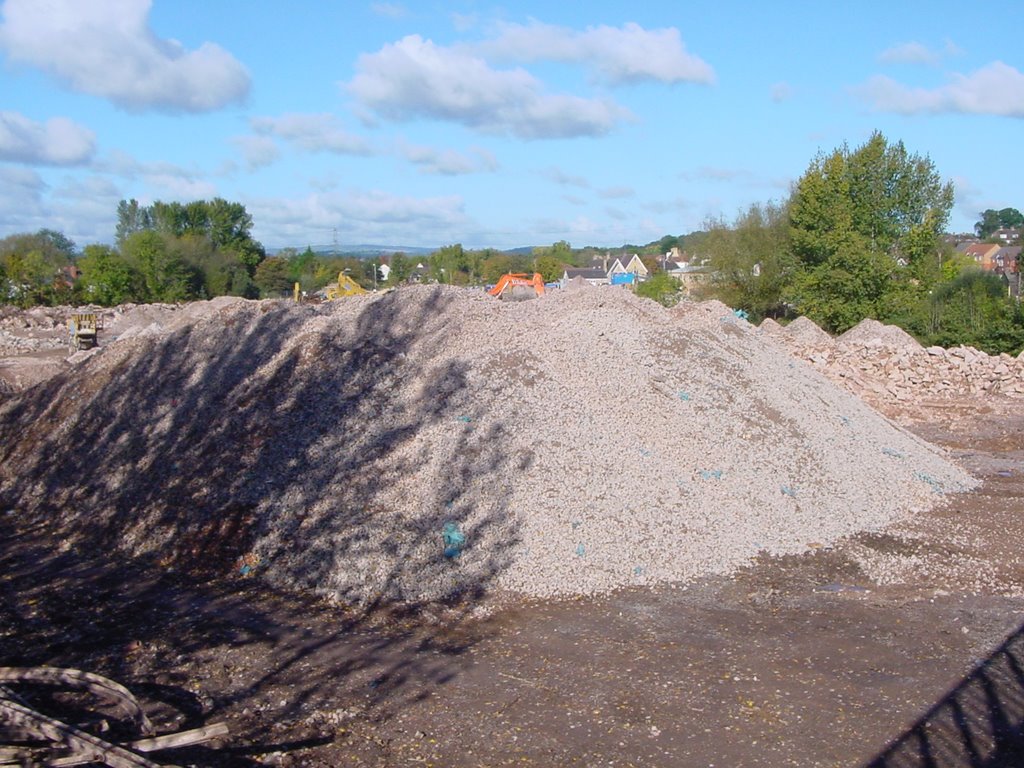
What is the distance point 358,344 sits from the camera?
10.1 meters

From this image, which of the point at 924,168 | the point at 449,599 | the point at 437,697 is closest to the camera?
the point at 437,697

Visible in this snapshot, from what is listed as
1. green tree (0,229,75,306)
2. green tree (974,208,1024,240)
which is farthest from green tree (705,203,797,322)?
green tree (974,208,1024,240)

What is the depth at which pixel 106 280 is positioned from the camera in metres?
57.3

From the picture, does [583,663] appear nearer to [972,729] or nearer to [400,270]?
[972,729]

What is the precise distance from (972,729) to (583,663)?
7.26 ft

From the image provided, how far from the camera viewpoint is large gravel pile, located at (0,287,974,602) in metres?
7.53

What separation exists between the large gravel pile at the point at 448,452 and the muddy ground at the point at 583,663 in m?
0.43

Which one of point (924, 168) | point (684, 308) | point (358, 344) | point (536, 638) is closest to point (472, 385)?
point (358, 344)

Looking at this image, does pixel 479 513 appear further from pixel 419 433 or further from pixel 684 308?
pixel 684 308

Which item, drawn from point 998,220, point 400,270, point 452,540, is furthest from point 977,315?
point 998,220

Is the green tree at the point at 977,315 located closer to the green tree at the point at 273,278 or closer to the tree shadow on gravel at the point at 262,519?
the tree shadow on gravel at the point at 262,519

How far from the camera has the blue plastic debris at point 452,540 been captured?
24.0 ft

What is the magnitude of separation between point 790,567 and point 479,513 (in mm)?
2659

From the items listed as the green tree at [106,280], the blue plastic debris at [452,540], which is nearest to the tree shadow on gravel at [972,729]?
the blue plastic debris at [452,540]
